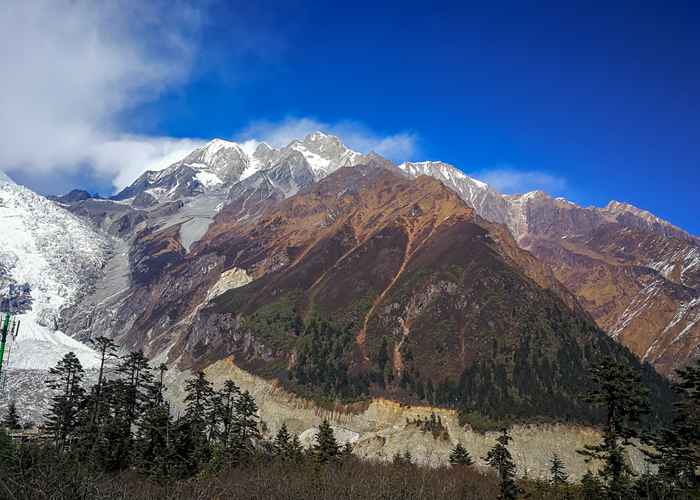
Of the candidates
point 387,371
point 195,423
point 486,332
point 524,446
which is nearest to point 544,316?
point 486,332

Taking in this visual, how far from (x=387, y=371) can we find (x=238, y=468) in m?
108

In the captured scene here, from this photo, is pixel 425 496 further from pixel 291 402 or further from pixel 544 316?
pixel 544 316

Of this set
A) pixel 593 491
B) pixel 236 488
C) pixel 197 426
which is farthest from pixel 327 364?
pixel 236 488

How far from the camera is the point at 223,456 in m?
57.8

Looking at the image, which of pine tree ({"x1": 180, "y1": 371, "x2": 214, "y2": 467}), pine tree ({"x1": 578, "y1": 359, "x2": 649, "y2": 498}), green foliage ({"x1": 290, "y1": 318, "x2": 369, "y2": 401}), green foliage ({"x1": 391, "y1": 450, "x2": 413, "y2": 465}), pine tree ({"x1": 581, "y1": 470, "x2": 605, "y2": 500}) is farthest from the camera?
green foliage ({"x1": 290, "y1": 318, "x2": 369, "y2": 401})

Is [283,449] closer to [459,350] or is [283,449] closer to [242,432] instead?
[242,432]

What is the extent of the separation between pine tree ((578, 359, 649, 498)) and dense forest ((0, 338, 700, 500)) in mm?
63

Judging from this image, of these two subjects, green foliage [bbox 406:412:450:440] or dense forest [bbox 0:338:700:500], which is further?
green foliage [bbox 406:412:450:440]

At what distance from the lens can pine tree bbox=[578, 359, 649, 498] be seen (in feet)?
124

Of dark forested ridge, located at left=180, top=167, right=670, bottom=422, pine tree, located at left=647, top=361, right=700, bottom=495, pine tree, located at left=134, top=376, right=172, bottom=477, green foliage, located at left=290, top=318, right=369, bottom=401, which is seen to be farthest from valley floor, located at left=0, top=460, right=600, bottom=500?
green foliage, located at left=290, top=318, right=369, bottom=401

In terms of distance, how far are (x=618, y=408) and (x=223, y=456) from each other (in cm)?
3555

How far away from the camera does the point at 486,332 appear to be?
16512 centimetres

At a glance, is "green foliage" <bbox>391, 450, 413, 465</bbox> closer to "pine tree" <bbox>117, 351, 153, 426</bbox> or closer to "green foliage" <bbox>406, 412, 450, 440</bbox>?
"green foliage" <bbox>406, 412, 450, 440</bbox>

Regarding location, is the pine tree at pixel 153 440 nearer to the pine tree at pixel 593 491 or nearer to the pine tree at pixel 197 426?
the pine tree at pixel 197 426
